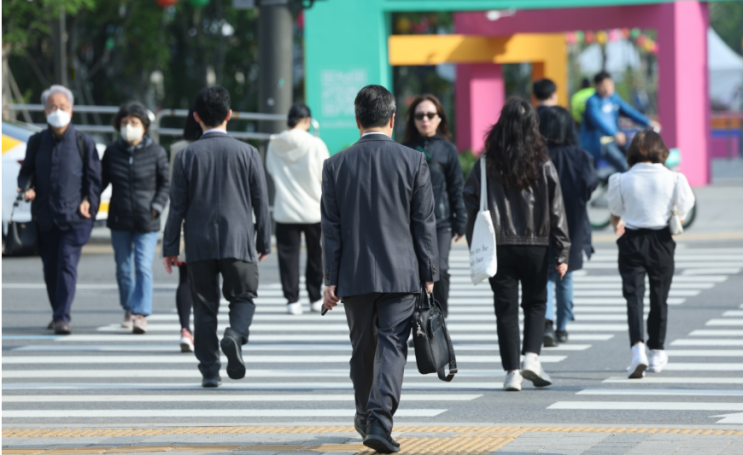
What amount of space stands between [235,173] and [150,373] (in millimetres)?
1727

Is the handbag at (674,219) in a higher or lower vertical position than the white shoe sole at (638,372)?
higher

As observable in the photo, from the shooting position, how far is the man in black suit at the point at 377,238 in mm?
5410

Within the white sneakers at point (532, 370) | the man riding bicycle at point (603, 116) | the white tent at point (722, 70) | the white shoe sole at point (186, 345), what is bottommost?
the white shoe sole at point (186, 345)

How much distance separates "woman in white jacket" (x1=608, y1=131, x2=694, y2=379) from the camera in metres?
7.69

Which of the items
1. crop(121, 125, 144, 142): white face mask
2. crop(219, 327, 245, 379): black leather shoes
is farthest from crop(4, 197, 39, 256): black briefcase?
crop(219, 327, 245, 379): black leather shoes

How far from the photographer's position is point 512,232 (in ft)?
23.1

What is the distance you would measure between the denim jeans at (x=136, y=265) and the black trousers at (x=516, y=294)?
353 cm

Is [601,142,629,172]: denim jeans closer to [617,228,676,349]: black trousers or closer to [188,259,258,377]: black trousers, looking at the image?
[617,228,676,349]: black trousers

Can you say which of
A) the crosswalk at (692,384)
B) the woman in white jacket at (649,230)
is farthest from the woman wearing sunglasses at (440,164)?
the crosswalk at (692,384)

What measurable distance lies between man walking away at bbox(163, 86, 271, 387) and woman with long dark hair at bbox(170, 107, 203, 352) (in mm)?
448

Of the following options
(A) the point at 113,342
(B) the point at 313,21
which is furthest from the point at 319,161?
(B) the point at 313,21

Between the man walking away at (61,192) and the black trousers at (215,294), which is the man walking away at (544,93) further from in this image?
the man walking away at (61,192)

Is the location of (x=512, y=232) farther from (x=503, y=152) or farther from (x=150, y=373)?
(x=150, y=373)

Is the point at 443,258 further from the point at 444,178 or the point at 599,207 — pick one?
the point at 599,207
